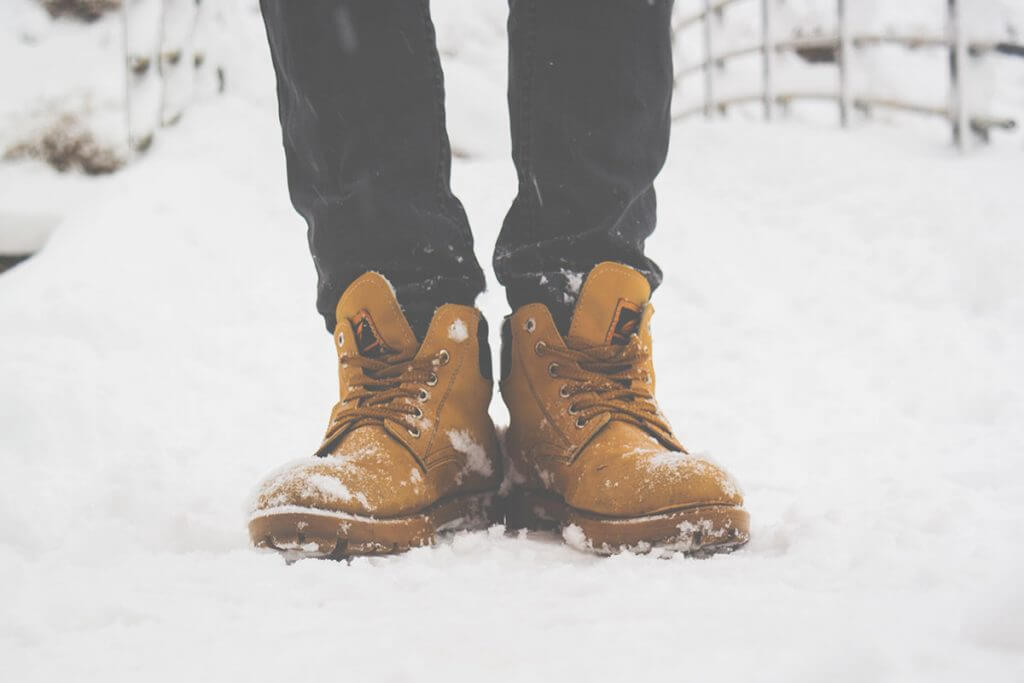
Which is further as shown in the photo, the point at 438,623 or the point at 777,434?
the point at 777,434

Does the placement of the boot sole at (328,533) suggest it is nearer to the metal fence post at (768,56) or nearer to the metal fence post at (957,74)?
the metal fence post at (957,74)

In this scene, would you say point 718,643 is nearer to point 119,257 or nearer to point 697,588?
point 697,588

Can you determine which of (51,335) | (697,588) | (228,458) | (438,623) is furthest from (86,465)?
(697,588)

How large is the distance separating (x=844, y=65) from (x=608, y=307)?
434 centimetres

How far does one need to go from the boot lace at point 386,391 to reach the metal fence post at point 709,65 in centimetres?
565

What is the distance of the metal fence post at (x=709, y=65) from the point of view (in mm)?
5934

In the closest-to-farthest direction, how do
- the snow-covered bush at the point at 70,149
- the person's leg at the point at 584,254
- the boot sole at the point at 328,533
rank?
the boot sole at the point at 328,533
the person's leg at the point at 584,254
the snow-covered bush at the point at 70,149

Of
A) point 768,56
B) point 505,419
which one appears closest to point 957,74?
point 768,56

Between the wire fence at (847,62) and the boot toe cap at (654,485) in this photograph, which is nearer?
the boot toe cap at (654,485)

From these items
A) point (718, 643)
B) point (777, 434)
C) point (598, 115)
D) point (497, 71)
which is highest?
point (497, 71)

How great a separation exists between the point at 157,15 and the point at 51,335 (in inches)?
84.3

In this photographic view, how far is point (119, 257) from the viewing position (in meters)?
2.44

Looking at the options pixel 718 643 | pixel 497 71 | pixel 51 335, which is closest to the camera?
pixel 718 643

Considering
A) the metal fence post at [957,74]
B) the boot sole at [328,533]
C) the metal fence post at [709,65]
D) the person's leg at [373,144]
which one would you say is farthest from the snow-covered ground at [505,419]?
the metal fence post at [709,65]
